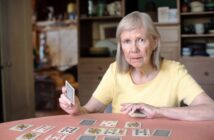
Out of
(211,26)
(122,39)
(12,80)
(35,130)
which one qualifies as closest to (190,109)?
(122,39)

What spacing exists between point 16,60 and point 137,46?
279 cm

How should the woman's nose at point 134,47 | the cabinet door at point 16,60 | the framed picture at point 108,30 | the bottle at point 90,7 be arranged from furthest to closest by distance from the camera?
the framed picture at point 108,30, the bottle at point 90,7, the cabinet door at point 16,60, the woman's nose at point 134,47

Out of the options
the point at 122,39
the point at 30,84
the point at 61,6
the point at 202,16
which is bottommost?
the point at 30,84

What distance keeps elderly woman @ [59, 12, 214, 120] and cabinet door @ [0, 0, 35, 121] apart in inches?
95.0

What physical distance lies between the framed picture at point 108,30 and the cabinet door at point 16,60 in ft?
3.10

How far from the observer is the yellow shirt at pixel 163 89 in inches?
73.3

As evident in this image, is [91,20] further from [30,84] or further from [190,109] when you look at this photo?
[190,109]

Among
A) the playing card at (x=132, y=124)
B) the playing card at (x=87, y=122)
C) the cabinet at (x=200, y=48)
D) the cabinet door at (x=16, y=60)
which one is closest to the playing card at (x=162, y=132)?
the playing card at (x=132, y=124)

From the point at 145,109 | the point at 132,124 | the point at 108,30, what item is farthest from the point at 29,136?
the point at 108,30

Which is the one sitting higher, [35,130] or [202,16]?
[202,16]

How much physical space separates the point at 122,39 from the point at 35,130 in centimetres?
69

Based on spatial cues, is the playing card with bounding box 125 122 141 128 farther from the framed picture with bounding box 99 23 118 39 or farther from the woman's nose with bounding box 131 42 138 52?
the framed picture with bounding box 99 23 118 39

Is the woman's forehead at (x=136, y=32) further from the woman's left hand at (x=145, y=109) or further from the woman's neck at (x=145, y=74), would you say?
the woman's left hand at (x=145, y=109)

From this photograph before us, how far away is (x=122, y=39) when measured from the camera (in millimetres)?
1924
